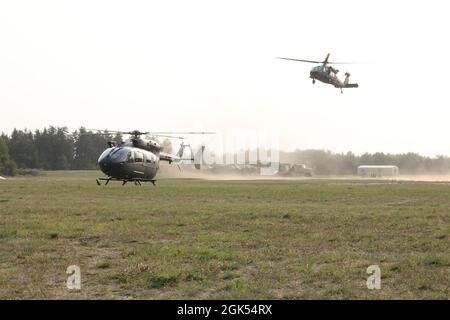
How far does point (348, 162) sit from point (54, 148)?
9331 centimetres

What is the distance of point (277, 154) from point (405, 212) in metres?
116

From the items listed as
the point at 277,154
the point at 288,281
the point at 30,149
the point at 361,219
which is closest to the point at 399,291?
the point at 288,281

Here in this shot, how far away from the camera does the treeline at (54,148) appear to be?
157 meters

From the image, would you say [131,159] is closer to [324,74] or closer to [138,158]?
[138,158]

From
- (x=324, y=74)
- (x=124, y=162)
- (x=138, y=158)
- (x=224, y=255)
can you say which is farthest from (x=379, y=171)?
(x=224, y=255)

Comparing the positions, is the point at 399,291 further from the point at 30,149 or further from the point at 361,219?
the point at 30,149

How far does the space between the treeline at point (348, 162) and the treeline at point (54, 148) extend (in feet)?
177

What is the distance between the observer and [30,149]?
15900 cm

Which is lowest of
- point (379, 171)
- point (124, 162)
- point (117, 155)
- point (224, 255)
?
point (224, 255)

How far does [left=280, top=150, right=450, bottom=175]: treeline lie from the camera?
155 m

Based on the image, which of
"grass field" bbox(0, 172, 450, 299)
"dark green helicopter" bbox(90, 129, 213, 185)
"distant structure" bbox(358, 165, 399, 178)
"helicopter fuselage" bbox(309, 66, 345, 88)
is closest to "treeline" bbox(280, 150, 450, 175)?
"distant structure" bbox(358, 165, 399, 178)

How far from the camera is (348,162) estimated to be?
177500 mm

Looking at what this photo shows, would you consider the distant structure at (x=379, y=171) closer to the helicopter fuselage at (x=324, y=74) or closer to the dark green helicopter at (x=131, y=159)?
the helicopter fuselage at (x=324, y=74)

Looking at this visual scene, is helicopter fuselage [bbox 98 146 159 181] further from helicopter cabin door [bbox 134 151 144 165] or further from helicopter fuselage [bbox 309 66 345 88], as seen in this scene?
helicopter fuselage [bbox 309 66 345 88]
